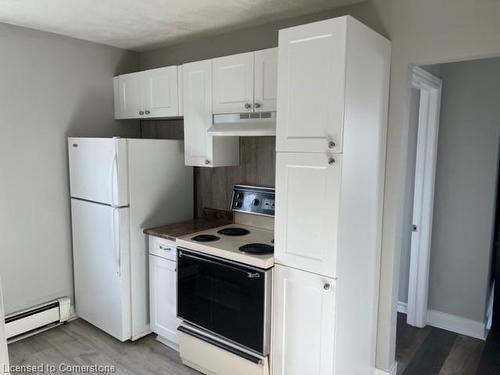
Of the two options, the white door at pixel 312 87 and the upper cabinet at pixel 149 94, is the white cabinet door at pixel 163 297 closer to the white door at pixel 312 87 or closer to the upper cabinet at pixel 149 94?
→ the upper cabinet at pixel 149 94

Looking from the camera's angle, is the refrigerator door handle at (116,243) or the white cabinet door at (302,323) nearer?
the white cabinet door at (302,323)

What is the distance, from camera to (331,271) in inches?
77.0

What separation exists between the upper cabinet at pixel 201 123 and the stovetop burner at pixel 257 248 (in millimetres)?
723

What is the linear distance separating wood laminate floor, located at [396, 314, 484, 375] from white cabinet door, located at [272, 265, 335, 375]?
952 millimetres

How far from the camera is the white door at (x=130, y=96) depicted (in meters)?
3.28

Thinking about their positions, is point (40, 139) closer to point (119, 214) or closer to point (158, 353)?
point (119, 214)

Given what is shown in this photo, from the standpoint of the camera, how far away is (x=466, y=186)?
3049mm

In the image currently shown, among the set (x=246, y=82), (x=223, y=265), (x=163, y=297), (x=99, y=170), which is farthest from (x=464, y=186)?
(x=99, y=170)

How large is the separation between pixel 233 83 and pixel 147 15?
2.45 ft

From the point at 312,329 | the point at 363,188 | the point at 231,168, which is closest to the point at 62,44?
the point at 231,168

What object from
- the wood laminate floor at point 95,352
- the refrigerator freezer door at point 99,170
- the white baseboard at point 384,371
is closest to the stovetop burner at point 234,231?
the refrigerator freezer door at point 99,170

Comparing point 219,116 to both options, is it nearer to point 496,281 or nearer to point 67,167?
point 67,167

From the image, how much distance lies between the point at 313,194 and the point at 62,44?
98.4 inches

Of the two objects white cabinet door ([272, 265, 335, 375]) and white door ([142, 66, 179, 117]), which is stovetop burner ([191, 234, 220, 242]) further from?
white door ([142, 66, 179, 117])
